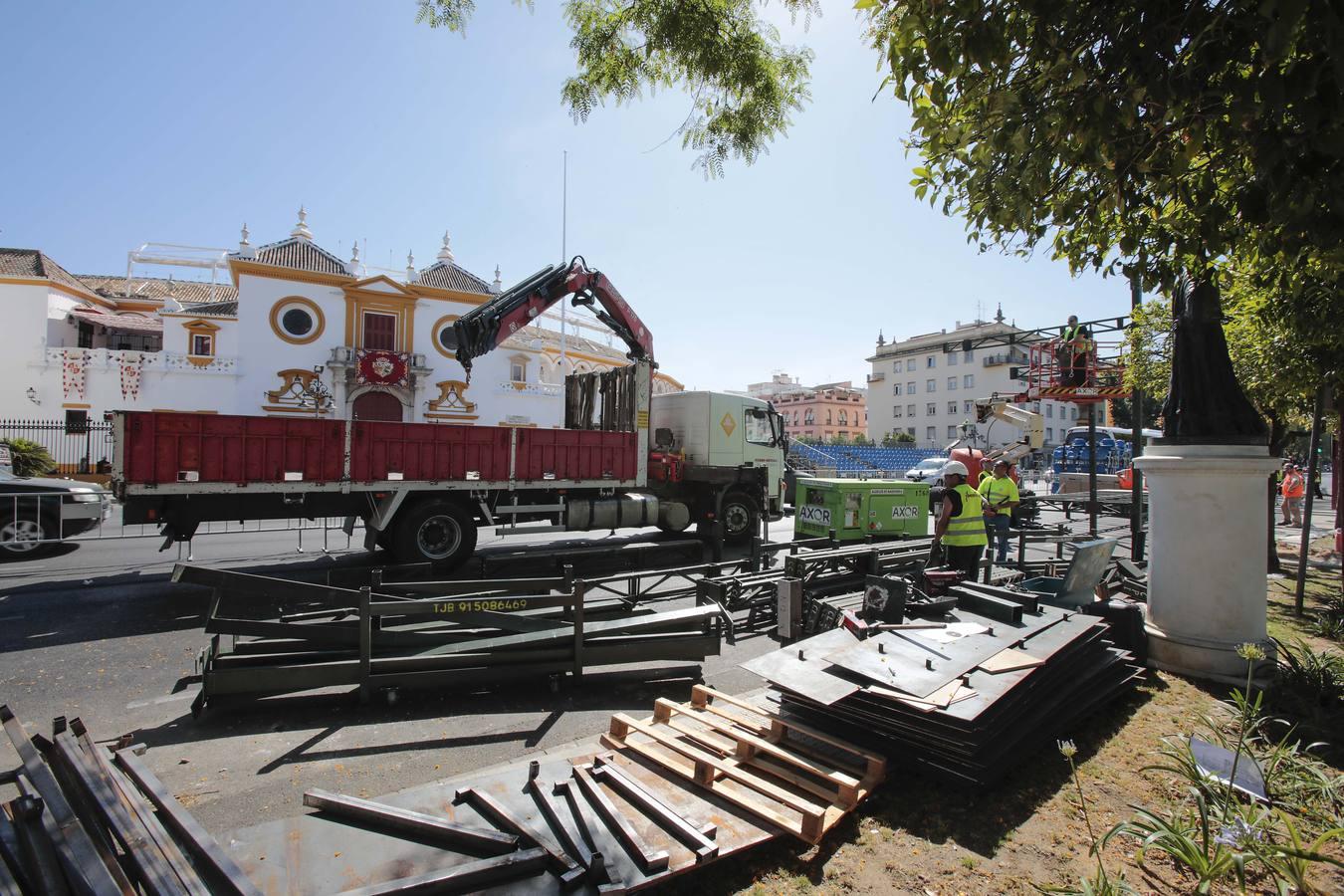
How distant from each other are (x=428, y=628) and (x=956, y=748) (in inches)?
156

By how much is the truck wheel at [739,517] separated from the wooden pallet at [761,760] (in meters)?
8.31

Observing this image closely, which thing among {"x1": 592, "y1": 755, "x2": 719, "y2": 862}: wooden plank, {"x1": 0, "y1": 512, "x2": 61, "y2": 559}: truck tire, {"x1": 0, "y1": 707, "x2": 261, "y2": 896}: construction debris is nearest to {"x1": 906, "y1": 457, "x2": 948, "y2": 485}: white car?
{"x1": 592, "y1": 755, "x2": 719, "y2": 862}: wooden plank

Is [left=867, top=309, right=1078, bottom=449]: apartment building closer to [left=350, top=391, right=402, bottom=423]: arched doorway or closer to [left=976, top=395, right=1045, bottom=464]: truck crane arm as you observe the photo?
[left=976, top=395, right=1045, bottom=464]: truck crane arm

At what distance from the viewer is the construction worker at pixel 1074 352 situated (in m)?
13.4

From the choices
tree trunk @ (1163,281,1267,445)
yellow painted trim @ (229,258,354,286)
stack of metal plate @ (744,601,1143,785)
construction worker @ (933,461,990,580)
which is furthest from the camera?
yellow painted trim @ (229,258,354,286)

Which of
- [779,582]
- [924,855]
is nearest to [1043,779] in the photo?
[924,855]

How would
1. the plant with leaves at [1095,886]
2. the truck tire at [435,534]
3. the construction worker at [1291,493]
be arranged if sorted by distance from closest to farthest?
the plant with leaves at [1095,886] → the truck tire at [435,534] → the construction worker at [1291,493]

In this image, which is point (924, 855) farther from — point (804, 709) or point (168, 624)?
point (168, 624)

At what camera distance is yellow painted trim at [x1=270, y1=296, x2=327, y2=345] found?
27078 mm

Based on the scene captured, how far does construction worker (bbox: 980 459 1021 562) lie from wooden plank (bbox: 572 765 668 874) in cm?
864

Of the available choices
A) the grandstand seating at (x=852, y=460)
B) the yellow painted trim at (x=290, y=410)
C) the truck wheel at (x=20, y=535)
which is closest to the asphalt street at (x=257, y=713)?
the truck wheel at (x=20, y=535)

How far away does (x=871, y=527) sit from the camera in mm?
11750

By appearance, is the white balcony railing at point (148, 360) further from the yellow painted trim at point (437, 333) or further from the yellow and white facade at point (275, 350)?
the yellow painted trim at point (437, 333)

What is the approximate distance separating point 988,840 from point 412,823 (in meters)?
2.76
